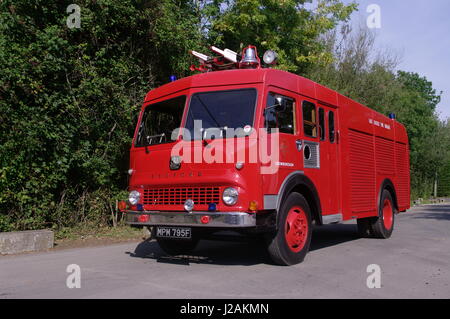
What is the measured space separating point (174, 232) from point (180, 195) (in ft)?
1.64

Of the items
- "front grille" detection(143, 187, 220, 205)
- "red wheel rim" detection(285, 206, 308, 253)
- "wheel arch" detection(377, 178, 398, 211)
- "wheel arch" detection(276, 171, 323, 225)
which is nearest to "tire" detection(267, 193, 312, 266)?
"red wheel rim" detection(285, 206, 308, 253)

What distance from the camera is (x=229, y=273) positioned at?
5852mm

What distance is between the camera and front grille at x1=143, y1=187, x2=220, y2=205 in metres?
5.83

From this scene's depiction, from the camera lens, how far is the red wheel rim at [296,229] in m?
6.30

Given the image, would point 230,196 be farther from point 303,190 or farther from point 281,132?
point 303,190

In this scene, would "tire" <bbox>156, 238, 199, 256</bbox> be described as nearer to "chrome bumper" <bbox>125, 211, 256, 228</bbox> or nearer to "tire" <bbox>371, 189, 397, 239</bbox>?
"chrome bumper" <bbox>125, 211, 256, 228</bbox>

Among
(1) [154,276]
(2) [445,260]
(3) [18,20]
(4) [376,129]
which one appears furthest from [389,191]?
(3) [18,20]

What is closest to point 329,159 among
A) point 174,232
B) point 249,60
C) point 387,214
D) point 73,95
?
point 249,60

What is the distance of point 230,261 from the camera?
6824 mm

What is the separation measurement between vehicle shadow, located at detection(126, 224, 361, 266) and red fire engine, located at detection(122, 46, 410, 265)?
0.40 m

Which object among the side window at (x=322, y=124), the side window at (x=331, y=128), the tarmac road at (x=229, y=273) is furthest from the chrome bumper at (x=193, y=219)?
the side window at (x=331, y=128)

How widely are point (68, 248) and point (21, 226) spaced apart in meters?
1.27

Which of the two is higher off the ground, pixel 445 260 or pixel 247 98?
pixel 247 98

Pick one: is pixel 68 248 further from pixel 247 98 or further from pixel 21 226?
pixel 247 98
